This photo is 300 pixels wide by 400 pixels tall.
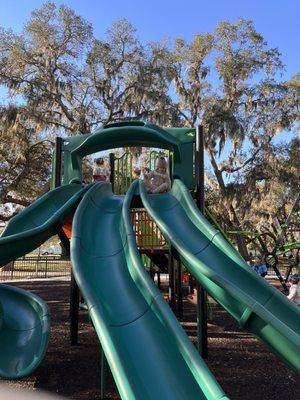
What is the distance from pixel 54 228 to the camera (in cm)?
519

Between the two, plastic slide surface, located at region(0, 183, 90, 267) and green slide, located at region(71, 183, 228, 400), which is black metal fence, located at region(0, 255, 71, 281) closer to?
plastic slide surface, located at region(0, 183, 90, 267)

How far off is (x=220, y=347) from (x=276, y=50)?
74.6 feet

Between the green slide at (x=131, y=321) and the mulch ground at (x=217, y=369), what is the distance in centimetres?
139

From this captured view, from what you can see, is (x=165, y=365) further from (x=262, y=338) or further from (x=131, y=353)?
(x=262, y=338)

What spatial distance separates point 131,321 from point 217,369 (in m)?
2.50

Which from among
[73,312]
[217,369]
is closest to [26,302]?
[73,312]

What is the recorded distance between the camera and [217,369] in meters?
5.56

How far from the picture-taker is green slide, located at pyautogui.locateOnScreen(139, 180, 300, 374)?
321cm

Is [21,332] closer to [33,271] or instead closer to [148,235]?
[148,235]

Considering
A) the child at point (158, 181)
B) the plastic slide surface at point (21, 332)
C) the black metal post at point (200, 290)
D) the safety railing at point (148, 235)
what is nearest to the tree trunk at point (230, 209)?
the safety railing at point (148, 235)

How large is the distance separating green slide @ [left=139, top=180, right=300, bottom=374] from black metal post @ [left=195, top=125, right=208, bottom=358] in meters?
0.99

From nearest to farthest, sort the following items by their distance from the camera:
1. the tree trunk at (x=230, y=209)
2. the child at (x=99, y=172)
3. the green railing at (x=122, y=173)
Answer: the child at (x=99, y=172) → the green railing at (x=122, y=173) → the tree trunk at (x=230, y=209)

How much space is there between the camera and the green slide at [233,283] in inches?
126

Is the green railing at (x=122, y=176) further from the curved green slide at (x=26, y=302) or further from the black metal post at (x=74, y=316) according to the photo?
the curved green slide at (x=26, y=302)
